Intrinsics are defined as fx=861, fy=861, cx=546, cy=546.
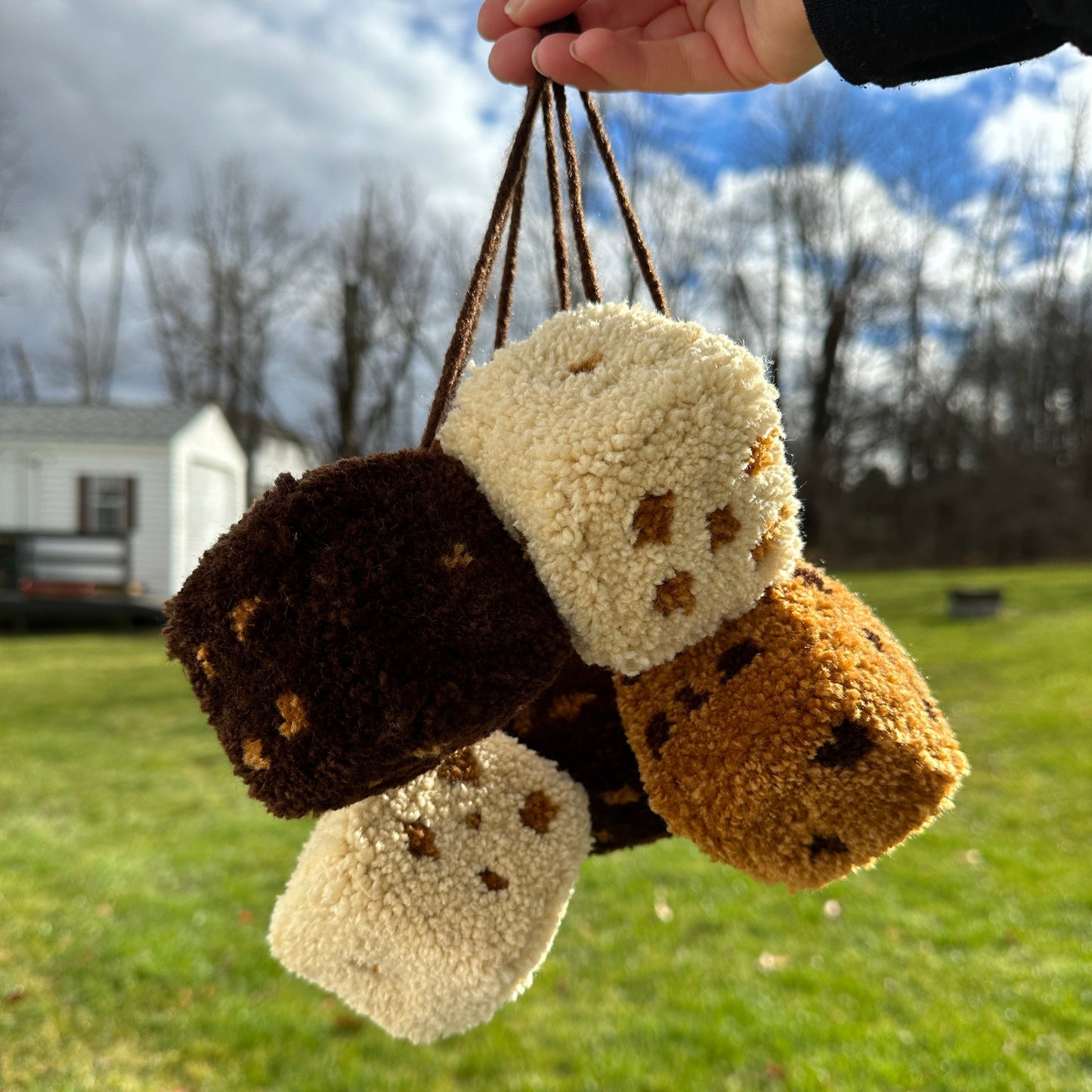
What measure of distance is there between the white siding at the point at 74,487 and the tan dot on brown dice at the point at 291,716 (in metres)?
16.9

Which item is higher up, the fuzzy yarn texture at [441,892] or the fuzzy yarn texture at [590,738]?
the fuzzy yarn texture at [590,738]

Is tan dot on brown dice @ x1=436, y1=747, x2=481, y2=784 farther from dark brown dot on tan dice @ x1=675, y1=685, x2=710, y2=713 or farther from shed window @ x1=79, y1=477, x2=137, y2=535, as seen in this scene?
shed window @ x1=79, y1=477, x2=137, y2=535

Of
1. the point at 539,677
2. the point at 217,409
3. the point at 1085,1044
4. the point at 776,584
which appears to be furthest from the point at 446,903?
the point at 217,409

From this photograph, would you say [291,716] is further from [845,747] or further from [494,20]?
[494,20]

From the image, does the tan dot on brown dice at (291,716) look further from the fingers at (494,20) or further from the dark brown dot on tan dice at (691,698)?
the fingers at (494,20)

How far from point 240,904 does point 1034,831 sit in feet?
17.7

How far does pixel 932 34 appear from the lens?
1.00m

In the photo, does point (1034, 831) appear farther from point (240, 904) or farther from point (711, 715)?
point (711, 715)

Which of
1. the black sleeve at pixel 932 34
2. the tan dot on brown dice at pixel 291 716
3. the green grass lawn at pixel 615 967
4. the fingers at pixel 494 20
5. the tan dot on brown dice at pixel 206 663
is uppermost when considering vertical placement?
the fingers at pixel 494 20

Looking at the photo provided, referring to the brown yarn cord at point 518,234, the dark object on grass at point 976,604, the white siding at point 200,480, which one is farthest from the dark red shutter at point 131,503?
the brown yarn cord at point 518,234

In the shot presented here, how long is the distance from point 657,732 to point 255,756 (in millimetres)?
456

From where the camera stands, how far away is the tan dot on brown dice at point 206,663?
933 millimetres

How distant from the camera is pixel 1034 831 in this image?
6.16m

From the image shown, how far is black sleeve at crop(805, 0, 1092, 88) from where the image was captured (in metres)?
0.96
